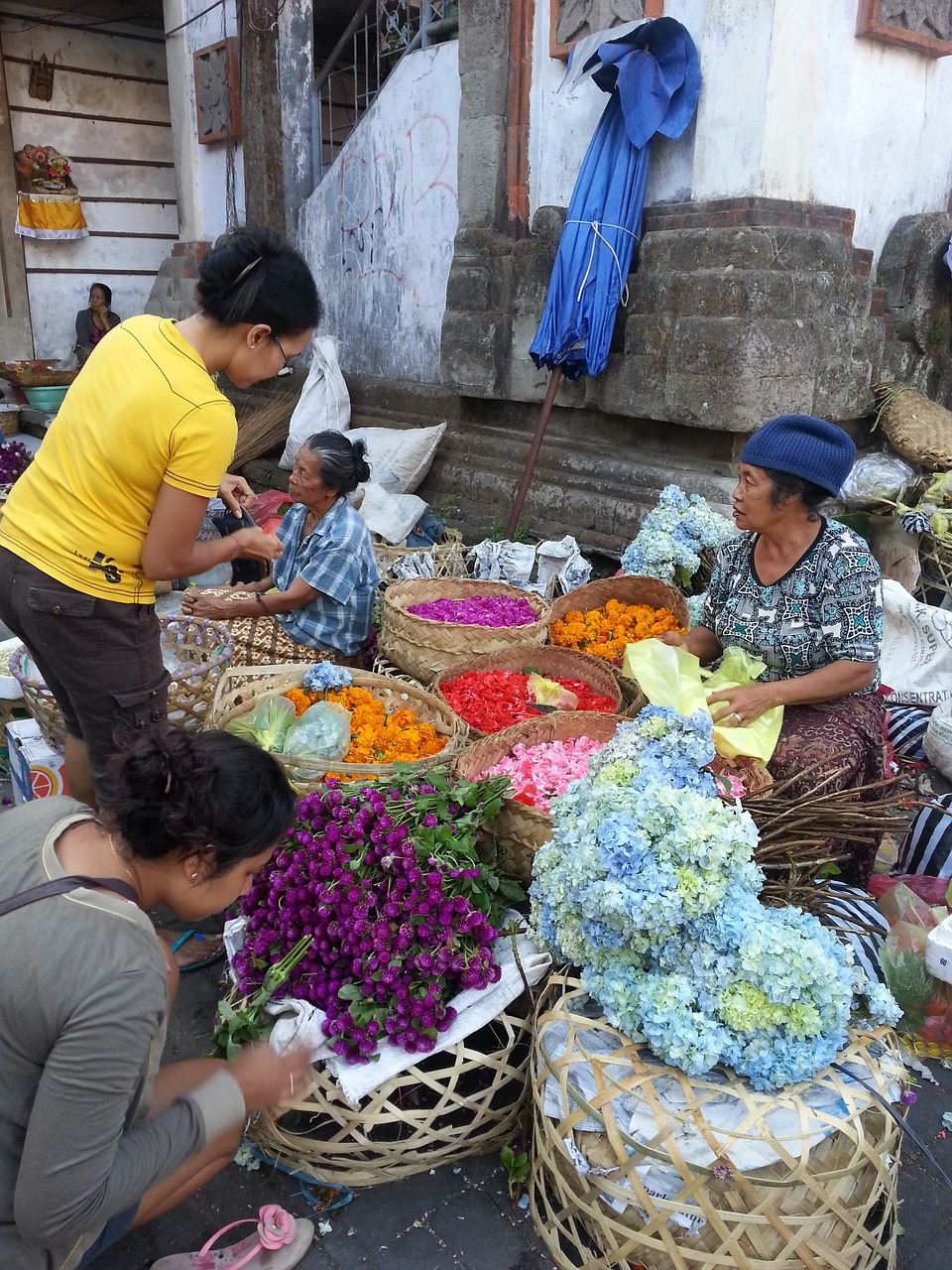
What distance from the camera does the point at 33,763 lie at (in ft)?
10.4

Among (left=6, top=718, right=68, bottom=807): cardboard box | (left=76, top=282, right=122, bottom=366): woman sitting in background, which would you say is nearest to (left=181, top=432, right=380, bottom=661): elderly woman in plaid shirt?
(left=6, top=718, right=68, bottom=807): cardboard box

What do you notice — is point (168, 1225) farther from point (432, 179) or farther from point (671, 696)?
point (432, 179)

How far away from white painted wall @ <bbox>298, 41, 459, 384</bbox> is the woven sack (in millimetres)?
3047

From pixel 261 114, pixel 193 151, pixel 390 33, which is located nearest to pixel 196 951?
pixel 390 33

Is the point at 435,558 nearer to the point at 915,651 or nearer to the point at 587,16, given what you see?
the point at 915,651

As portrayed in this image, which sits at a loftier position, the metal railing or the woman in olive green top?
the metal railing

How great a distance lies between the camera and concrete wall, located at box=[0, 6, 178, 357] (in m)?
10.1

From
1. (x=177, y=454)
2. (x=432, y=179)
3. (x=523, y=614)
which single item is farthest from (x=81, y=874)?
(x=432, y=179)

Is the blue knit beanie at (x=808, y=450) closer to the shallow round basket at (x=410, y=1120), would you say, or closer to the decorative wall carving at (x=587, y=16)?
the shallow round basket at (x=410, y=1120)

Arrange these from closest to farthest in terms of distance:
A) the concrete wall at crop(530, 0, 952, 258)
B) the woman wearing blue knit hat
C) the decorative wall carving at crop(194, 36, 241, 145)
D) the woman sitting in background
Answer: the woman wearing blue knit hat < the concrete wall at crop(530, 0, 952, 258) < the decorative wall carving at crop(194, 36, 241, 145) < the woman sitting in background

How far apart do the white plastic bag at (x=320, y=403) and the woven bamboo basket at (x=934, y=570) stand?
4.16 m

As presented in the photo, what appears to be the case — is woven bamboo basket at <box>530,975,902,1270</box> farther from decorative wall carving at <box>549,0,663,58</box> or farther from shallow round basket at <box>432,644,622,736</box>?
decorative wall carving at <box>549,0,663,58</box>

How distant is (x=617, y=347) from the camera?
5.07 metres

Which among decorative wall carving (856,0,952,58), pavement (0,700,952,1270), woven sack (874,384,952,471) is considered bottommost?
pavement (0,700,952,1270)
